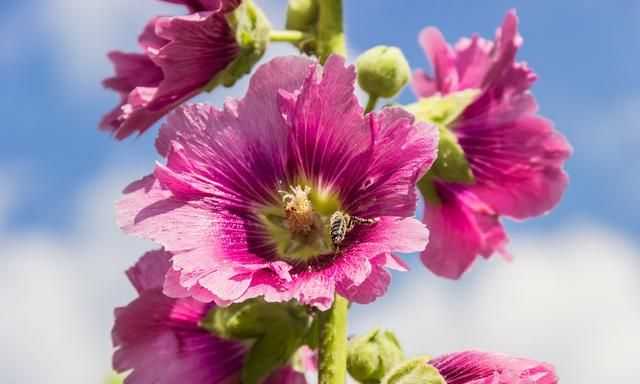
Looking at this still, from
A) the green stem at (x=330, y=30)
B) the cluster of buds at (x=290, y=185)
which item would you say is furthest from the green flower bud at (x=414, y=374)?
the green stem at (x=330, y=30)

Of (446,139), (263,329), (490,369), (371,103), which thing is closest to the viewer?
(490,369)

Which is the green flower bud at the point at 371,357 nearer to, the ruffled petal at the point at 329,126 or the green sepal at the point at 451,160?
the ruffled petal at the point at 329,126

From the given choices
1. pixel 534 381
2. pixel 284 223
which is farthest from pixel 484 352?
pixel 284 223

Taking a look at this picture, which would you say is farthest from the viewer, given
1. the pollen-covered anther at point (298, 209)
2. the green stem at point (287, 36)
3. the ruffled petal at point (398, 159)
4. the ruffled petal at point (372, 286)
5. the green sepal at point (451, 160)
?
the green sepal at point (451, 160)

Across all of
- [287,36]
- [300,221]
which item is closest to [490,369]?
[300,221]

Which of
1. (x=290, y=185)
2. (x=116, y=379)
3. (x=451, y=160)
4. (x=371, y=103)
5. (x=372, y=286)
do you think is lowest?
(x=116, y=379)

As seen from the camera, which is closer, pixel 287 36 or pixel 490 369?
pixel 490 369

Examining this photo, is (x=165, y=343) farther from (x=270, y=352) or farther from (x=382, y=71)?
(x=382, y=71)

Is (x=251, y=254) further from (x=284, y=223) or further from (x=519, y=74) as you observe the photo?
(x=519, y=74)
